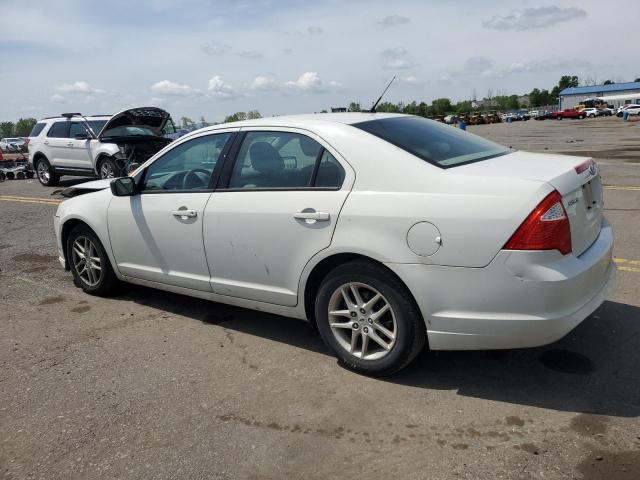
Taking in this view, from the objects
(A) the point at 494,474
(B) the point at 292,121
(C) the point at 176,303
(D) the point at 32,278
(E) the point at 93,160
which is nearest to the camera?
(A) the point at 494,474

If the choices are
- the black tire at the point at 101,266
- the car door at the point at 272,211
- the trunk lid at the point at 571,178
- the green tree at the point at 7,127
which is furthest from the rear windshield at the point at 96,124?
the green tree at the point at 7,127

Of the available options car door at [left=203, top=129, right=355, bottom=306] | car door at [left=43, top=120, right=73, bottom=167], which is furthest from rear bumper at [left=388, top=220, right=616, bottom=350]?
car door at [left=43, top=120, right=73, bottom=167]

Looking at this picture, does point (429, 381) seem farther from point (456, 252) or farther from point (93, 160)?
point (93, 160)

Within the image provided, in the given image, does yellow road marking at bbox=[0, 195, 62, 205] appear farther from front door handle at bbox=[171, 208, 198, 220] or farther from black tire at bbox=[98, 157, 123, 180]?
front door handle at bbox=[171, 208, 198, 220]

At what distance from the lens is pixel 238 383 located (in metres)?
3.59

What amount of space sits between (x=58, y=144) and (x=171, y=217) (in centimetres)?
1192

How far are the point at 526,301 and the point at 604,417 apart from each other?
0.74 metres

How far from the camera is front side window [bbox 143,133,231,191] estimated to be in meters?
4.28

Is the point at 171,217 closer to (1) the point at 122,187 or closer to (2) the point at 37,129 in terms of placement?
(1) the point at 122,187

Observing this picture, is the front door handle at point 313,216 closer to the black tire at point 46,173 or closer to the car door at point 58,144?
the car door at point 58,144

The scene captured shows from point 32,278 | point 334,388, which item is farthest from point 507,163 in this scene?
point 32,278

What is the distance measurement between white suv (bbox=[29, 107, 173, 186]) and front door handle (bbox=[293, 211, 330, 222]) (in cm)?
868

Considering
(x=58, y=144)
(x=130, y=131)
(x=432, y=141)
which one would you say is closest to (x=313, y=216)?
(x=432, y=141)

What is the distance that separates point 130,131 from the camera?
12.6 meters
